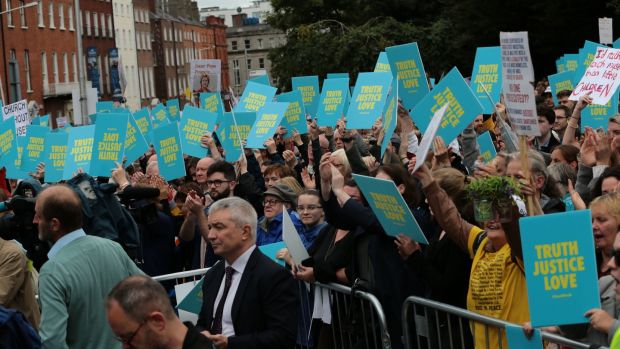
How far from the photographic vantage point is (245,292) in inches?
254

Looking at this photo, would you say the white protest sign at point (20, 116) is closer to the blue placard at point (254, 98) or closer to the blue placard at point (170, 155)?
the blue placard at point (254, 98)

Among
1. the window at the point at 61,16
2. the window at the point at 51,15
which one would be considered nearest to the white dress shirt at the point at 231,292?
the window at the point at 51,15

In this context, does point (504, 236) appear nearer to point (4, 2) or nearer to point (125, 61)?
point (4, 2)

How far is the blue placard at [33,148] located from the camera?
1531 centimetres

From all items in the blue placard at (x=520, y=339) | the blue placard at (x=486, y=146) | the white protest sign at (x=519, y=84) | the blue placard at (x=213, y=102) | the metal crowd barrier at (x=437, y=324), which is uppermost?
the white protest sign at (x=519, y=84)

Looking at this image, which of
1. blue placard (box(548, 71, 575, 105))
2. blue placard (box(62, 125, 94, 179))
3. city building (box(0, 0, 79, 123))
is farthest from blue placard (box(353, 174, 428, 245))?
city building (box(0, 0, 79, 123))

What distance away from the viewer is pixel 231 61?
187m

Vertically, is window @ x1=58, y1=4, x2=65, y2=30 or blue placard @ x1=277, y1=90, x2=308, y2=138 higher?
window @ x1=58, y1=4, x2=65, y2=30

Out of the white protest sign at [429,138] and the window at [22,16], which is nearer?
the white protest sign at [429,138]

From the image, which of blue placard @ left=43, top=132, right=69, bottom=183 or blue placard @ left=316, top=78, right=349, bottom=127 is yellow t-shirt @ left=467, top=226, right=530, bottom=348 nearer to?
blue placard @ left=43, top=132, right=69, bottom=183

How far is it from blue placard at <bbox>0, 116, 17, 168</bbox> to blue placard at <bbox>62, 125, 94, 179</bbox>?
2.59m

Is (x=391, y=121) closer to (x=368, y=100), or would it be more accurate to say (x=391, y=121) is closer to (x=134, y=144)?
(x=368, y=100)

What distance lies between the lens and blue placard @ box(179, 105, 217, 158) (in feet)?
47.5

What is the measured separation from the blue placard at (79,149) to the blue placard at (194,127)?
169cm
